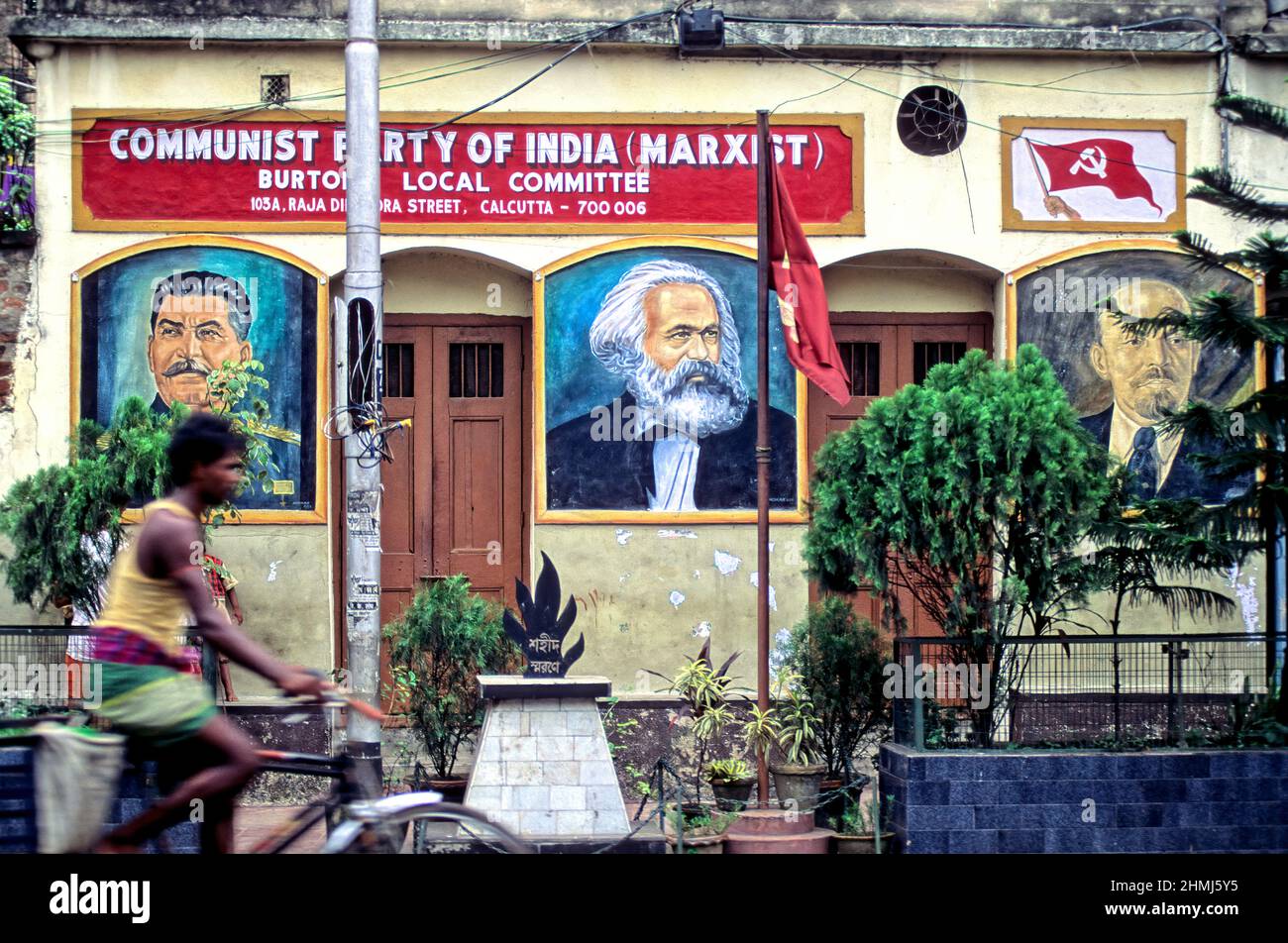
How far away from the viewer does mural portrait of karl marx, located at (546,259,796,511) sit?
12992 millimetres

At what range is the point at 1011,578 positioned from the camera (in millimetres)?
9852

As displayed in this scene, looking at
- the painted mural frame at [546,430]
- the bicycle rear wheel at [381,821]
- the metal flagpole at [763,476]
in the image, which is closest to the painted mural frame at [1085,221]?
the painted mural frame at [546,430]

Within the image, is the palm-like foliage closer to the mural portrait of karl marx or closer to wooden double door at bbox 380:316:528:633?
the mural portrait of karl marx

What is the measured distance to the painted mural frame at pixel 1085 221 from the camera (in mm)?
13266

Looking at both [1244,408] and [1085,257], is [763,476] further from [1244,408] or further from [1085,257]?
[1085,257]

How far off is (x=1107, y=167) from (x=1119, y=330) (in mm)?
1398

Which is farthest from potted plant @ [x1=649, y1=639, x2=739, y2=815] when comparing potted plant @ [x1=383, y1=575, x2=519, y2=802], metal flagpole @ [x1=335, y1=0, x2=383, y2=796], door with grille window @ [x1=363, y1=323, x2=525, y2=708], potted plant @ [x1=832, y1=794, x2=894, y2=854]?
door with grille window @ [x1=363, y1=323, x2=525, y2=708]

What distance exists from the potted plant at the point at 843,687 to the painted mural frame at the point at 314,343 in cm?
434

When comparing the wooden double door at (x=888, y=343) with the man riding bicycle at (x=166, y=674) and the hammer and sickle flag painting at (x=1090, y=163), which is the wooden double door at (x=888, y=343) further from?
the man riding bicycle at (x=166, y=674)

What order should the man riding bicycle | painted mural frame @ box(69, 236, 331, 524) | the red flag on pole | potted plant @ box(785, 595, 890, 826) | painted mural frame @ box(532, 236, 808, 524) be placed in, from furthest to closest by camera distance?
painted mural frame @ box(532, 236, 808, 524)
painted mural frame @ box(69, 236, 331, 524)
the red flag on pole
potted plant @ box(785, 595, 890, 826)
the man riding bicycle

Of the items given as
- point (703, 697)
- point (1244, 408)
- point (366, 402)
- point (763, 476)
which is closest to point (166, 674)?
point (366, 402)

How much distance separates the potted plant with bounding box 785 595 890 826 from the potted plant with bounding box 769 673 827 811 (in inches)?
3.9
